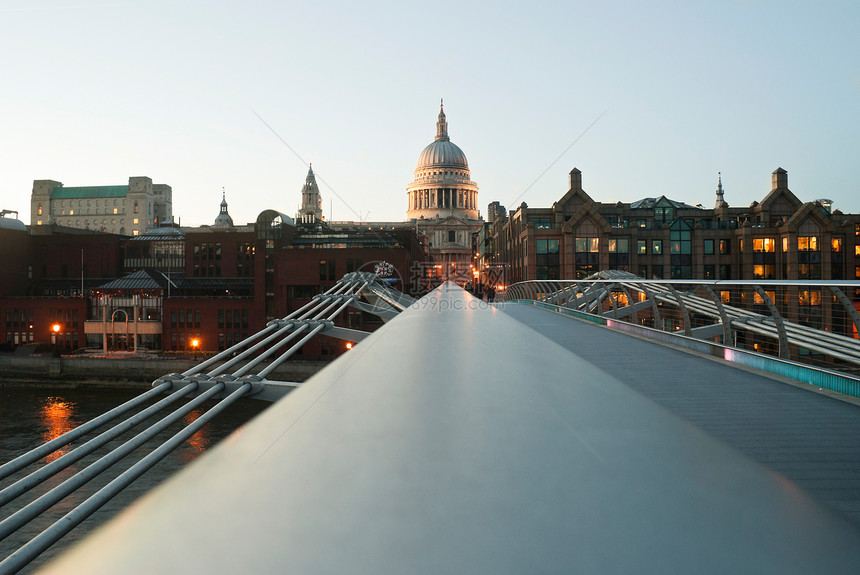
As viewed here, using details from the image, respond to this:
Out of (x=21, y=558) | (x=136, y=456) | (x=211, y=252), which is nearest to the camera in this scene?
(x=21, y=558)

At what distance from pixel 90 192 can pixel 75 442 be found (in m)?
149

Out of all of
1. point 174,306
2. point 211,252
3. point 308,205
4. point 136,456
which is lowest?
point 136,456

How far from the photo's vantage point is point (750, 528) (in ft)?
4.37

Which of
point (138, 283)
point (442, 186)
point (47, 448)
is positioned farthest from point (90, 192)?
point (47, 448)

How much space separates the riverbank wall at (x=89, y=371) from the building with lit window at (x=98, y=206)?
395ft

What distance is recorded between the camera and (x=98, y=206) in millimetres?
151875

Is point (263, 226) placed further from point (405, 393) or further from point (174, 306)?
point (405, 393)

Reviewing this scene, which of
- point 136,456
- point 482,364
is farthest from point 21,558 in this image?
point 136,456

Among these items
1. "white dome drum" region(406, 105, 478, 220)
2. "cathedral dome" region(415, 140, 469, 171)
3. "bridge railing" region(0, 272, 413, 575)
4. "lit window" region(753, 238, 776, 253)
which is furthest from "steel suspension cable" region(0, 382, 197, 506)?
"cathedral dome" region(415, 140, 469, 171)

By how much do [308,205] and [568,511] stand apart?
17508 cm

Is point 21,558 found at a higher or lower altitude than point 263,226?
lower

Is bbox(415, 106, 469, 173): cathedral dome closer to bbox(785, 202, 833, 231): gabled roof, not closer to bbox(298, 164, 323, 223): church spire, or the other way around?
bbox(298, 164, 323, 223): church spire

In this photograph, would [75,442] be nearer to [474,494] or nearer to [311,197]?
[474,494]

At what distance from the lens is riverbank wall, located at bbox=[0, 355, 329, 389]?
42188 millimetres
